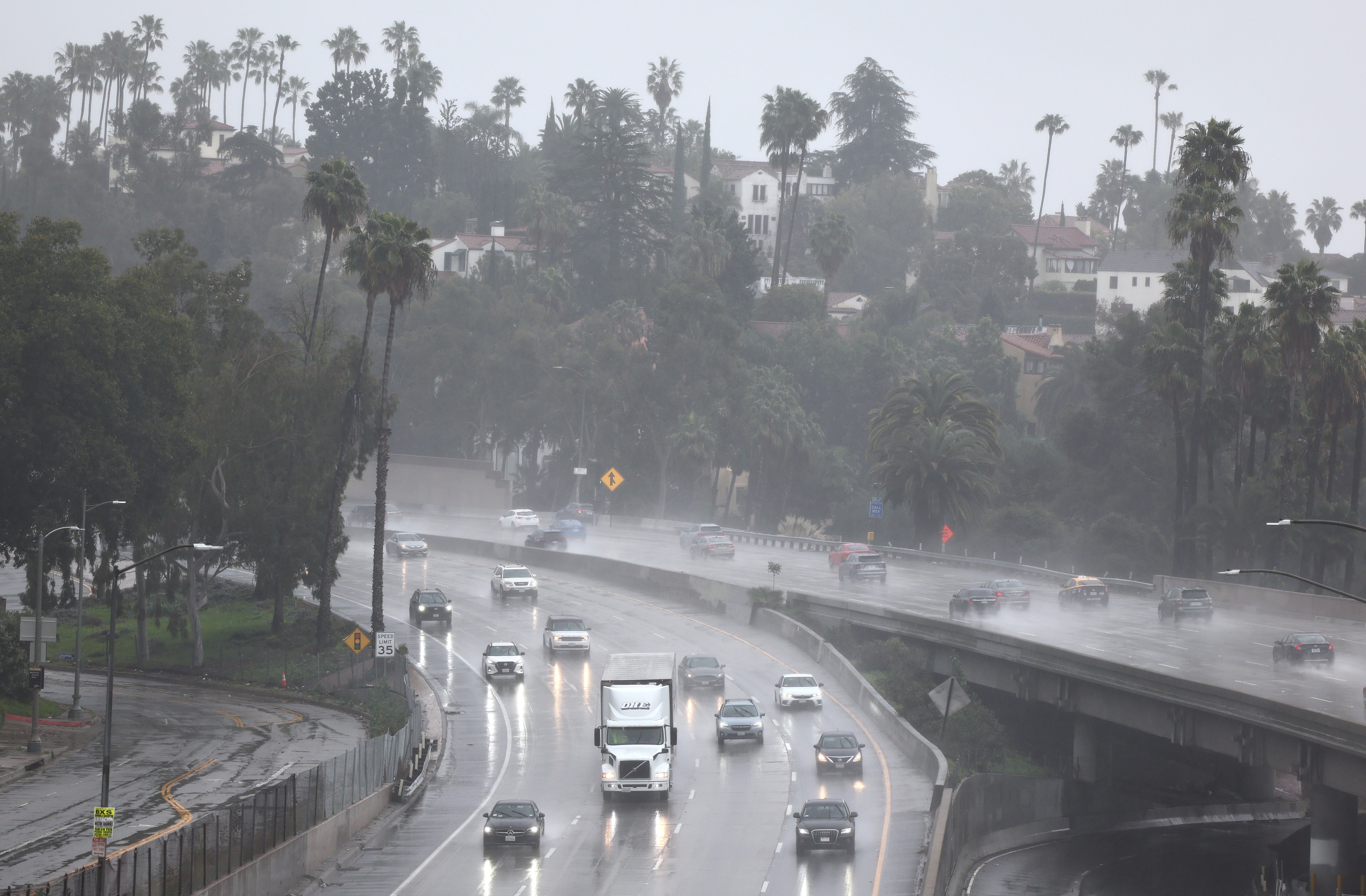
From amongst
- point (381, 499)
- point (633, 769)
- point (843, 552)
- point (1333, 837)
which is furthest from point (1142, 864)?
point (381, 499)

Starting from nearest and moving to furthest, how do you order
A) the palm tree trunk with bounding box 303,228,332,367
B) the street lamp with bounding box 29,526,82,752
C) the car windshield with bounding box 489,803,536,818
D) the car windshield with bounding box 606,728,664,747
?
the car windshield with bounding box 489,803,536,818, the car windshield with bounding box 606,728,664,747, the street lamp with bounding box 29,526,82,752, the palm tree trunk with bounding box 303,228,332,367

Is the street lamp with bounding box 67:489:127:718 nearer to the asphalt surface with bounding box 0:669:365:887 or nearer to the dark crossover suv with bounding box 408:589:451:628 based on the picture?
the asphalt surface with bounding box 0:669:365:887

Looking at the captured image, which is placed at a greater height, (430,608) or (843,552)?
(843,552)

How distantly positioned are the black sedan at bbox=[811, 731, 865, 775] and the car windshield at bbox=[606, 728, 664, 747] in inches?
214

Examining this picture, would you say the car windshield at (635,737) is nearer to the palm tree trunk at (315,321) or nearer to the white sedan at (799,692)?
the white sedan at (799,692)

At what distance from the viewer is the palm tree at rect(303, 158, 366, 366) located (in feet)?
226

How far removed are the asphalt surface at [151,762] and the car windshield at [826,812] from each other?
1566cm

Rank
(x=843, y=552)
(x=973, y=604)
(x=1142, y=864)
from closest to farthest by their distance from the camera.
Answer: (x=1142, y=864) → (x=973, y=604) → (x=843, y=552)

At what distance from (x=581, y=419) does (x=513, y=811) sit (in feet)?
309

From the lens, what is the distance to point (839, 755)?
146ft

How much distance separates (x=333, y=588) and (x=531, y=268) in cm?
7440

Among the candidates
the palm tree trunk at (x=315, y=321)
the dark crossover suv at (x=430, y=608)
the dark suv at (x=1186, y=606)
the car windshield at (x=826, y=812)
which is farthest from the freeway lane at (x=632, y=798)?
the dark suv at (x=1186, y=606)

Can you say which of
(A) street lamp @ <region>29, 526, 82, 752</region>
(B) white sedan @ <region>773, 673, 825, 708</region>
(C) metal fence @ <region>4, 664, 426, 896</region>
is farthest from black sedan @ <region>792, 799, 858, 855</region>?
(A) street lamp @ <region>29, 526, 82, 752</region>

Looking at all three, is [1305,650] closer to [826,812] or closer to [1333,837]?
[1333,837]
